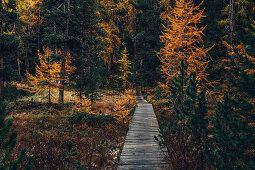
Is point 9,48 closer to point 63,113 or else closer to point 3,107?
point 63,113

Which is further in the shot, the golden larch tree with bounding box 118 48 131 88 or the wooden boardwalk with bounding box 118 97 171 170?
the golden larch tree with bounding box 118 48 131 88

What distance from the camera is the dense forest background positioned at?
8.14 feet

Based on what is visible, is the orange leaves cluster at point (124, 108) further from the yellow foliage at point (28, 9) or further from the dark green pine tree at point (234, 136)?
the yellow foliage at point (28, 9)

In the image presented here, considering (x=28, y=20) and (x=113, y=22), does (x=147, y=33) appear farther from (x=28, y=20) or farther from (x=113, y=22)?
(x=28, y=20)

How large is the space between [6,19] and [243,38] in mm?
14772

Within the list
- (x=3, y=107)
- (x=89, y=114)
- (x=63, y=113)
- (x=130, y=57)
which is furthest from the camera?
(x=130, y=57)

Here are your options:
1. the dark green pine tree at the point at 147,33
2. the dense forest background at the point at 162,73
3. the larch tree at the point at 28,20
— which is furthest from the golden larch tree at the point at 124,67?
the larch tree at the point at 28,20

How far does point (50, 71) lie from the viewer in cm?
1216

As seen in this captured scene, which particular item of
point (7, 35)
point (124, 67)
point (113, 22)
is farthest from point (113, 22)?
point (7, 35)

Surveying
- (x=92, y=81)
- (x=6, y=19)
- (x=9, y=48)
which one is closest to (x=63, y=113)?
Answer: (x=92, y=81)

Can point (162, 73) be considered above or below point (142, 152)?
above

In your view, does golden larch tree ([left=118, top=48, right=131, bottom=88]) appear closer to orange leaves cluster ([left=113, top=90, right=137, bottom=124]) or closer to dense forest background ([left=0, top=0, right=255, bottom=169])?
dense forest background ([left=0, top=0, right=255, bottom=169])

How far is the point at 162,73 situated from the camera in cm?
950

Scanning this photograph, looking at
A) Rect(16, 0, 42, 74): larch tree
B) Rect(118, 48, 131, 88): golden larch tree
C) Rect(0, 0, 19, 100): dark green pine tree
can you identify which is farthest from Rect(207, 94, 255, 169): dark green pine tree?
Rect(16, 0, 42, 74): larch tree
